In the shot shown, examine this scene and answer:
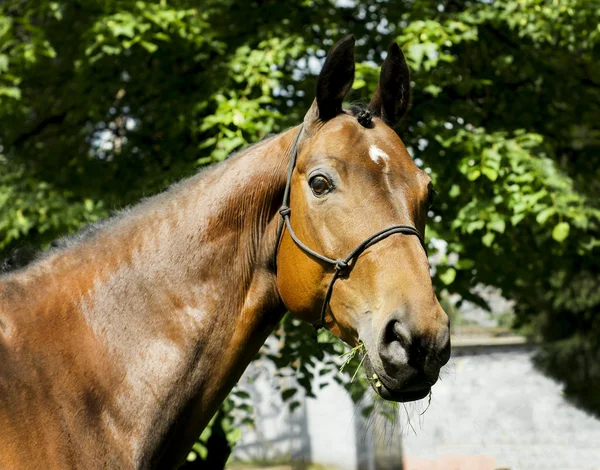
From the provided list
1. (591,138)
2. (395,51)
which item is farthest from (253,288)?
(591,138)

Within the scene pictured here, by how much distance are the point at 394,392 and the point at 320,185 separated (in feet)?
2.31

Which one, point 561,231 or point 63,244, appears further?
point 561,231

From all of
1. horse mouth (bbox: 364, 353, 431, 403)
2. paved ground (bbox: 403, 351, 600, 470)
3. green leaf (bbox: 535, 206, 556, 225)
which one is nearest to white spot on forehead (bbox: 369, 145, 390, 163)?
horse mouth (bbox: 364, 353, 431, 403)

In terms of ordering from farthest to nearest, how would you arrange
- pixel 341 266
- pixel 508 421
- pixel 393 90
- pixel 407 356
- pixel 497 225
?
pixel 508 421 → pixel 497 225 → pixel 393 90 → pixel 341 266 → pixel 407 356

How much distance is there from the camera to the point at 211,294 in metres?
2.34

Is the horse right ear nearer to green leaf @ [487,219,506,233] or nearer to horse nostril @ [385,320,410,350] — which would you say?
horse nostril @ [385,320,410,350]

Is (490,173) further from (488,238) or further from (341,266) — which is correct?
(341,266)

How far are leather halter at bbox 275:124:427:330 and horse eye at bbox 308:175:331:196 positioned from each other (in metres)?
0.12

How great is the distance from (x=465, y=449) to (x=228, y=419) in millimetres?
7217

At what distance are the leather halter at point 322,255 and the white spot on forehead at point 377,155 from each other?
0.25m

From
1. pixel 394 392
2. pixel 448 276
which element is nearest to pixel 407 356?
pixel 394 392

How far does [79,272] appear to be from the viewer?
2357 mm

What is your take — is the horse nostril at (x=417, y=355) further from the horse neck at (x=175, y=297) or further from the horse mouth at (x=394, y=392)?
the horse neck at (x=175, y=297)

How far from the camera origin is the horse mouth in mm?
2070
